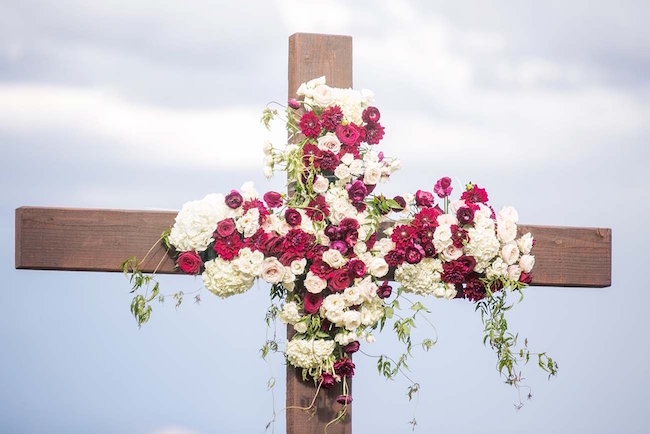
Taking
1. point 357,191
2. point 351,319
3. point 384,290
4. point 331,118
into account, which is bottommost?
point 351,319

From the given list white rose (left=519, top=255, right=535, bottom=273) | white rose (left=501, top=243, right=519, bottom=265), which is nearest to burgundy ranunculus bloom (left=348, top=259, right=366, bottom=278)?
white rose (left=501, top=243, right=519, bottom=265)

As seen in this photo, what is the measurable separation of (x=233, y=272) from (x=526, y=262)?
1371 millimetres

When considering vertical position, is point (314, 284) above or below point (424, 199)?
below

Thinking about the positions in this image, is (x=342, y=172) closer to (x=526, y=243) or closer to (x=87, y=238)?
(x=526, y=243)

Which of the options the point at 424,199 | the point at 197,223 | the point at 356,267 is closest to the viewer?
the point at 197,223

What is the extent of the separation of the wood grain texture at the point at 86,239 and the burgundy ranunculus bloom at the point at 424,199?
1.15 meters

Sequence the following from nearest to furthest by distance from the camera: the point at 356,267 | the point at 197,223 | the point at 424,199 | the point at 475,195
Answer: the point at 197,223 < the point at 356,267 < the point at 424,199 < the point at 475,195

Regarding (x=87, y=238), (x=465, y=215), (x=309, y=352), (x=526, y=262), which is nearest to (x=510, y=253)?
(x=526, y=262)

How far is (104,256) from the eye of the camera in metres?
4.77

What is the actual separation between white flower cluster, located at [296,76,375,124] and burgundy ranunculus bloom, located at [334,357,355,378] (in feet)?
3.52

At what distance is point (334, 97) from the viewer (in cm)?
497

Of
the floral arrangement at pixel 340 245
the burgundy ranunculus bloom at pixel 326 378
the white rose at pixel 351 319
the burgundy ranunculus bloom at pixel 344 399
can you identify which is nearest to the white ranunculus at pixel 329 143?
the floral arrangement at pixel 340 245

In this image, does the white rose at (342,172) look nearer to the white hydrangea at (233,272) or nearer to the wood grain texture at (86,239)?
the white hydrangea at (233,272)

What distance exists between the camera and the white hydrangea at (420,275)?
194 inches
